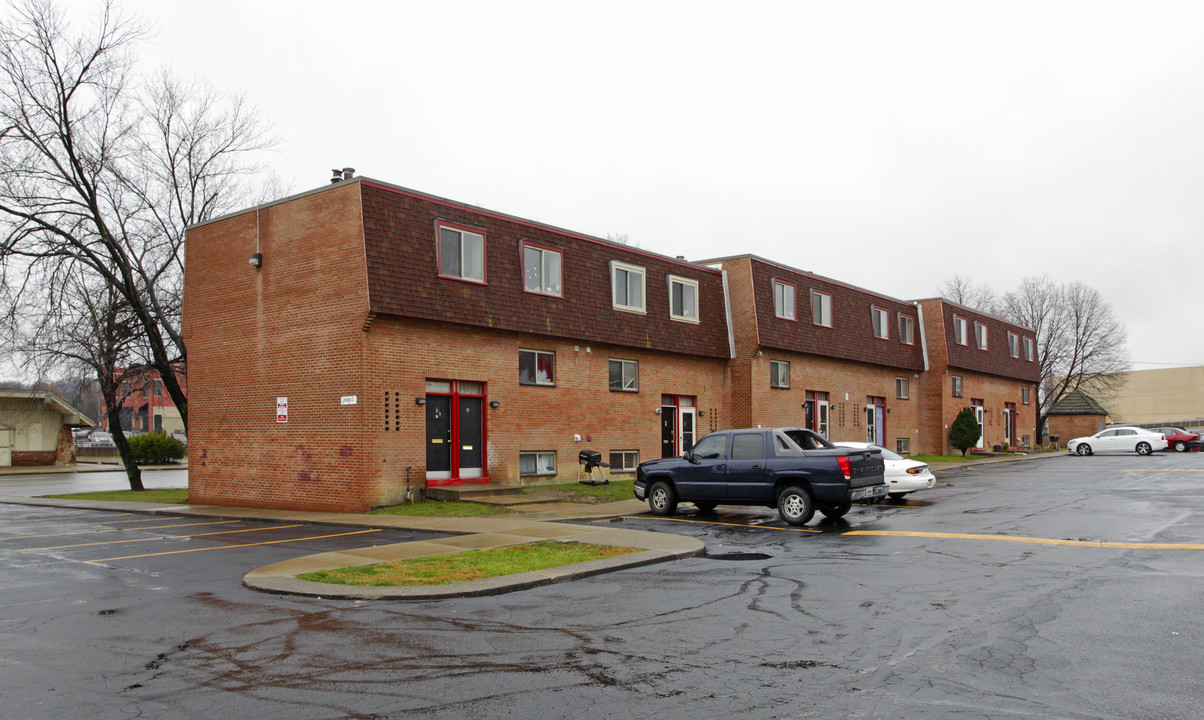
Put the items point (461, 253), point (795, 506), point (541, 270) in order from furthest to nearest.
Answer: point (541, 270) < point (461, 253) < point (795, 506)

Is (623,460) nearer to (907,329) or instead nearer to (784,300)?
(784,300)

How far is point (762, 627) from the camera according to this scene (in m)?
8.23

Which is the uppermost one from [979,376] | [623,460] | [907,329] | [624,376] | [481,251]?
[907,329]

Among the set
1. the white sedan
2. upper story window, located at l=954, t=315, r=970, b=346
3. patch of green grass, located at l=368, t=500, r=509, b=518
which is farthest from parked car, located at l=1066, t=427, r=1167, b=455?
patch of green grass, located at l=368, t=500, r=509, b=518

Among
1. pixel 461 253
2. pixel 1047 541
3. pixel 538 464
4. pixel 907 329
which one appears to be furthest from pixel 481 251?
pixel 907 329

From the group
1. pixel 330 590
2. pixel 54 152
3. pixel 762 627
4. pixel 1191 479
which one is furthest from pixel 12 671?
pixel 1191 479

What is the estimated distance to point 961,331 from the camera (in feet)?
155

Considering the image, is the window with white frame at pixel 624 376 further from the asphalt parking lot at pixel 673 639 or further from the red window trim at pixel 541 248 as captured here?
the asphalt parking lot at pixel 673 639

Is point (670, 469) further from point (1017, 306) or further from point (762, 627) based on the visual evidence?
point (1017, 306)

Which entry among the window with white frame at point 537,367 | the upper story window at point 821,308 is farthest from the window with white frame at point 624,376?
the upper story window at point 821,308

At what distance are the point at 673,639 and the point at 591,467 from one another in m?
17.4

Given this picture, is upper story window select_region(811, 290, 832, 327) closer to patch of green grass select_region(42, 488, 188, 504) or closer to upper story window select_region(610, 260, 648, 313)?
upper story window select_region(610, 260, 648, 313)

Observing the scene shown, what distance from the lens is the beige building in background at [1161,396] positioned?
98188 mm

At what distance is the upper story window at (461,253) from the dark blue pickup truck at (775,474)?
7404 millimetres
